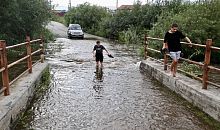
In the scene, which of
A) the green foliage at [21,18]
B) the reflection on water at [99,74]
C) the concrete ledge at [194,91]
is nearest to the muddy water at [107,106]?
the reflection on water at [99,74]

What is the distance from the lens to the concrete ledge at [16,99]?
19.5 feet

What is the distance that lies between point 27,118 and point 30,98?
1.38 meters

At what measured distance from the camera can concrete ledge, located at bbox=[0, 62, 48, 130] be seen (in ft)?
19.5

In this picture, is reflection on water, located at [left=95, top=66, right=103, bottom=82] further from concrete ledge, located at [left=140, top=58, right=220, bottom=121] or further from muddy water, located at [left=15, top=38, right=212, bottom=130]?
concrete ledge, located at [left=140, top=58, right=220, bottom=121]

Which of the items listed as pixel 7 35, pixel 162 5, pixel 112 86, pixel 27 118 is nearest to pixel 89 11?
pixel 162 5

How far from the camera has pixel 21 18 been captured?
19.0m

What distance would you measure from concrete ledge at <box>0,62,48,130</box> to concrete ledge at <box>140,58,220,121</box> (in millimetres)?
4037

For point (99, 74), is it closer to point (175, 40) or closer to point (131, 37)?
point (175, 40)

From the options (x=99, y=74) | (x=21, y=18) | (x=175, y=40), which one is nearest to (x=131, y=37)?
(x=21, y=18)

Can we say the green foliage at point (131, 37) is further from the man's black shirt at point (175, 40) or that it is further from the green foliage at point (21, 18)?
the man's black shirt at point (175, 40)

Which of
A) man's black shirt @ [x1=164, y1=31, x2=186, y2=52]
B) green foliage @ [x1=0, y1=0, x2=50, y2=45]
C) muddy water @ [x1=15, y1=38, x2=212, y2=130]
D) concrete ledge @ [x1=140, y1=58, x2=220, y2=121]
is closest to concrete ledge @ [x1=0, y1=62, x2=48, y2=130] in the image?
muddy water @ [x1=15, y1=38, x2=212, y2=130]

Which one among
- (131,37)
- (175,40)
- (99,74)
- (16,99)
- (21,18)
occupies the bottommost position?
(99,74)

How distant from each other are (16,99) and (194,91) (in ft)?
13.9

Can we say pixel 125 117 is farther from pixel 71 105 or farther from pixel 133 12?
pixel 133 12
